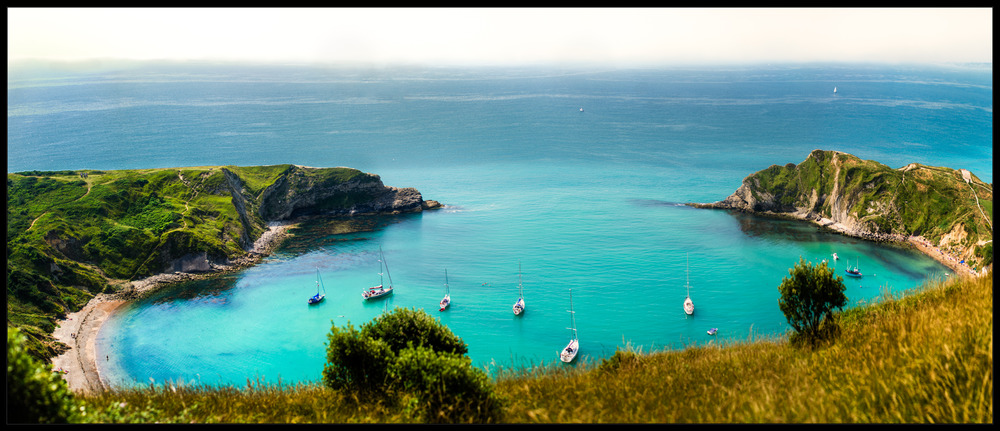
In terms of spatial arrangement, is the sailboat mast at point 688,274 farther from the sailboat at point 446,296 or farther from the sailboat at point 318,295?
the sailboat at point 318,295

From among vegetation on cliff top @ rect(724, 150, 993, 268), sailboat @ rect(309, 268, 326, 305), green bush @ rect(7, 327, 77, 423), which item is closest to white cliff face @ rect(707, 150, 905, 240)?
vegetation on cliff top @ rect(724, 150, 993, 268)

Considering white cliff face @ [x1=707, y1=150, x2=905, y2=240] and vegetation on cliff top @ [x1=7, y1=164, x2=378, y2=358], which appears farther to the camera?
white cliff face @ [x1=707, y1=150, x2=905, y2=240]

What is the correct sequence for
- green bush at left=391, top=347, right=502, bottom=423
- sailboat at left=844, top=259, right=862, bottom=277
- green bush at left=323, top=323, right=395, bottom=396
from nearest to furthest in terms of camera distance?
green bush at left=391, top=347, right=502, bottom=423
green bush at left=323, top=323, right=395, bottom=396
sailboat at left=844, top=259, right=862, bottom=277

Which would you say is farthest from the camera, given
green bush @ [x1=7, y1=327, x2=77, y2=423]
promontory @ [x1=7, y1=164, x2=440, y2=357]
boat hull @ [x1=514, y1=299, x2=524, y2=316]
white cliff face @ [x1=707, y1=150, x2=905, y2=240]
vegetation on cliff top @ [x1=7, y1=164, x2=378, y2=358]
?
white cliff face @ [x1=707, y1=150, x2=905, y2=240]

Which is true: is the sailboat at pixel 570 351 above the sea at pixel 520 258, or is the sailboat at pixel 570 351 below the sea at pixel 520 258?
below

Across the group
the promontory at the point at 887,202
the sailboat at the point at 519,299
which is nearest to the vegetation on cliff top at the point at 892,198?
the promontory at the point at 887,202

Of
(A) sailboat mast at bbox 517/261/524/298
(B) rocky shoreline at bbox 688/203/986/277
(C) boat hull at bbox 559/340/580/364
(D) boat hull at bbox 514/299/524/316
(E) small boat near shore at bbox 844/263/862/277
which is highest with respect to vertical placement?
(B) rocky shoreline at bbox 688/203/986/277

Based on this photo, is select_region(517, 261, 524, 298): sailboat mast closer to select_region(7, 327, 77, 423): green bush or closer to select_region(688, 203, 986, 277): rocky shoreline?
select_region(688, 203, 986, 277): rocky shoreline
